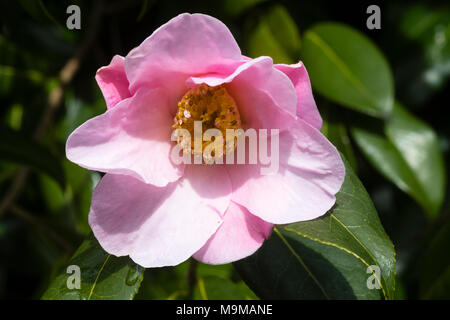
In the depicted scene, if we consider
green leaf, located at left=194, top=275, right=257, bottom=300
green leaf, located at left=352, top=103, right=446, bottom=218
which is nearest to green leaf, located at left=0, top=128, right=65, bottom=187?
green leaf, located at left=194, top=275, right=257, bottom=300

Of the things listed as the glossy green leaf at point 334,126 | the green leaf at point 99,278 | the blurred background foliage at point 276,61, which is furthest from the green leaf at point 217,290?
the glossy green leaf at point 334,126

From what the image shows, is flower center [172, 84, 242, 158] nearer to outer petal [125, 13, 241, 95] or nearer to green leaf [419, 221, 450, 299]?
outer petal [125, 13, 241, 95]

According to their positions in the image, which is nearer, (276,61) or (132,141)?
(132,141)

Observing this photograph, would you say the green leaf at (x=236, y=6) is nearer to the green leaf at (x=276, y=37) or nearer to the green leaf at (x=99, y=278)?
the green leaf at (x=276, y=37)

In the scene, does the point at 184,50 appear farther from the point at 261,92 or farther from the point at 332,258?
the point at 332,258

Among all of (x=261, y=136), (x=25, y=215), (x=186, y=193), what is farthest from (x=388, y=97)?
(x=25, y=215)

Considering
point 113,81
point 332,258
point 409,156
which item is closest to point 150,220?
point 113,81
